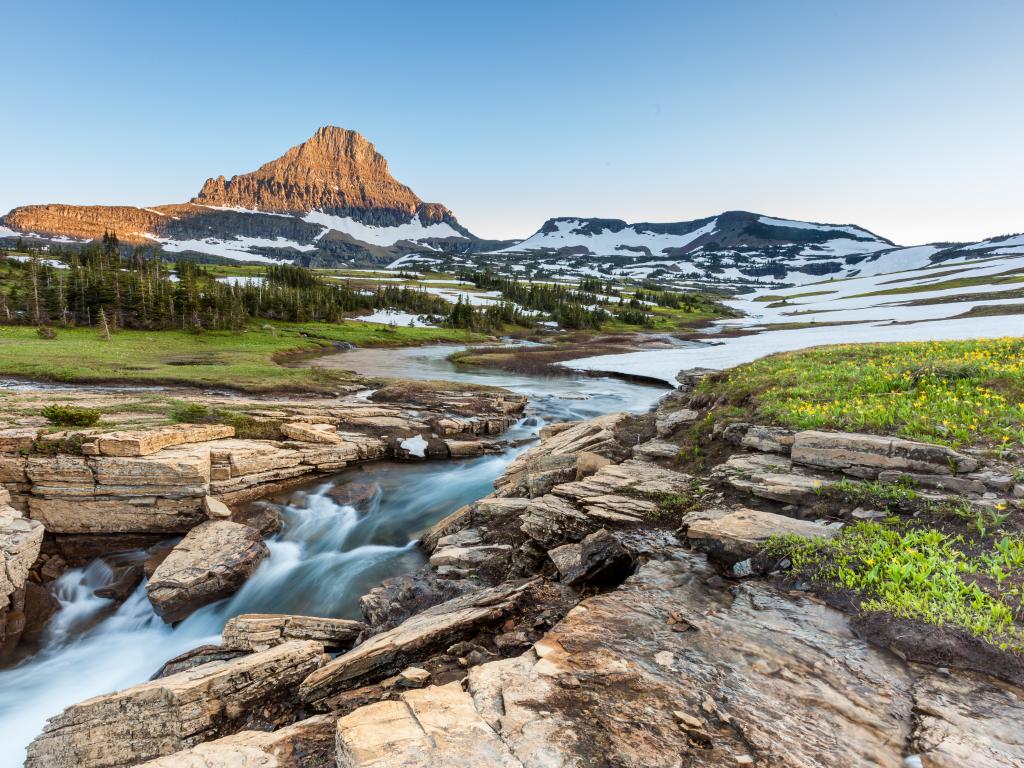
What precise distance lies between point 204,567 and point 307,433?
26.8 feet

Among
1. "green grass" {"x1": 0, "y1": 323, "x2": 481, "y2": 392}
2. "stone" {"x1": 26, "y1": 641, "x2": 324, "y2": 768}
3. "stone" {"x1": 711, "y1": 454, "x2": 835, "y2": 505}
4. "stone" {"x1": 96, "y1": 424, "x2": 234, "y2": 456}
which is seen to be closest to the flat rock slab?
"stone" {"x1": 711, "y1": 454, "x2": 835, "y2": 505}

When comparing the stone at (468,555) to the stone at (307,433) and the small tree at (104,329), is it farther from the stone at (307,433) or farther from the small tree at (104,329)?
the small tree at (104,329)

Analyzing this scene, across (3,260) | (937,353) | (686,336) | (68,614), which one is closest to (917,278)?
(686,336)

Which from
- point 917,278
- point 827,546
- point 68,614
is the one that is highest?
point 917,278

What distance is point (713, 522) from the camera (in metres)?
8.90

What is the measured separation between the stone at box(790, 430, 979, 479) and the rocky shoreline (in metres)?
0.04

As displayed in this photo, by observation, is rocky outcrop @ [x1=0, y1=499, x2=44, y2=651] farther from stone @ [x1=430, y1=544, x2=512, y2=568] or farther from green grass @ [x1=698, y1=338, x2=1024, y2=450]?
green grass @ [x1=698, y1=338, x2=1024, y2=450]

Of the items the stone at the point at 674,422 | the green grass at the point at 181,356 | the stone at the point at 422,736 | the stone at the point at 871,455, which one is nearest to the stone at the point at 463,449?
the stone at the point at 674,422

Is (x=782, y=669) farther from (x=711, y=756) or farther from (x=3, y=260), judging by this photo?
(x=3, y=260)

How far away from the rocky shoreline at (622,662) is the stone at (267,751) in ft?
0.08

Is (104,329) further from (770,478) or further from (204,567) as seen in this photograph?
(770,478)

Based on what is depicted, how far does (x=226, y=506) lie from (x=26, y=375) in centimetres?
3029

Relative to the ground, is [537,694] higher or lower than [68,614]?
higher

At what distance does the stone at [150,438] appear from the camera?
15297mm
